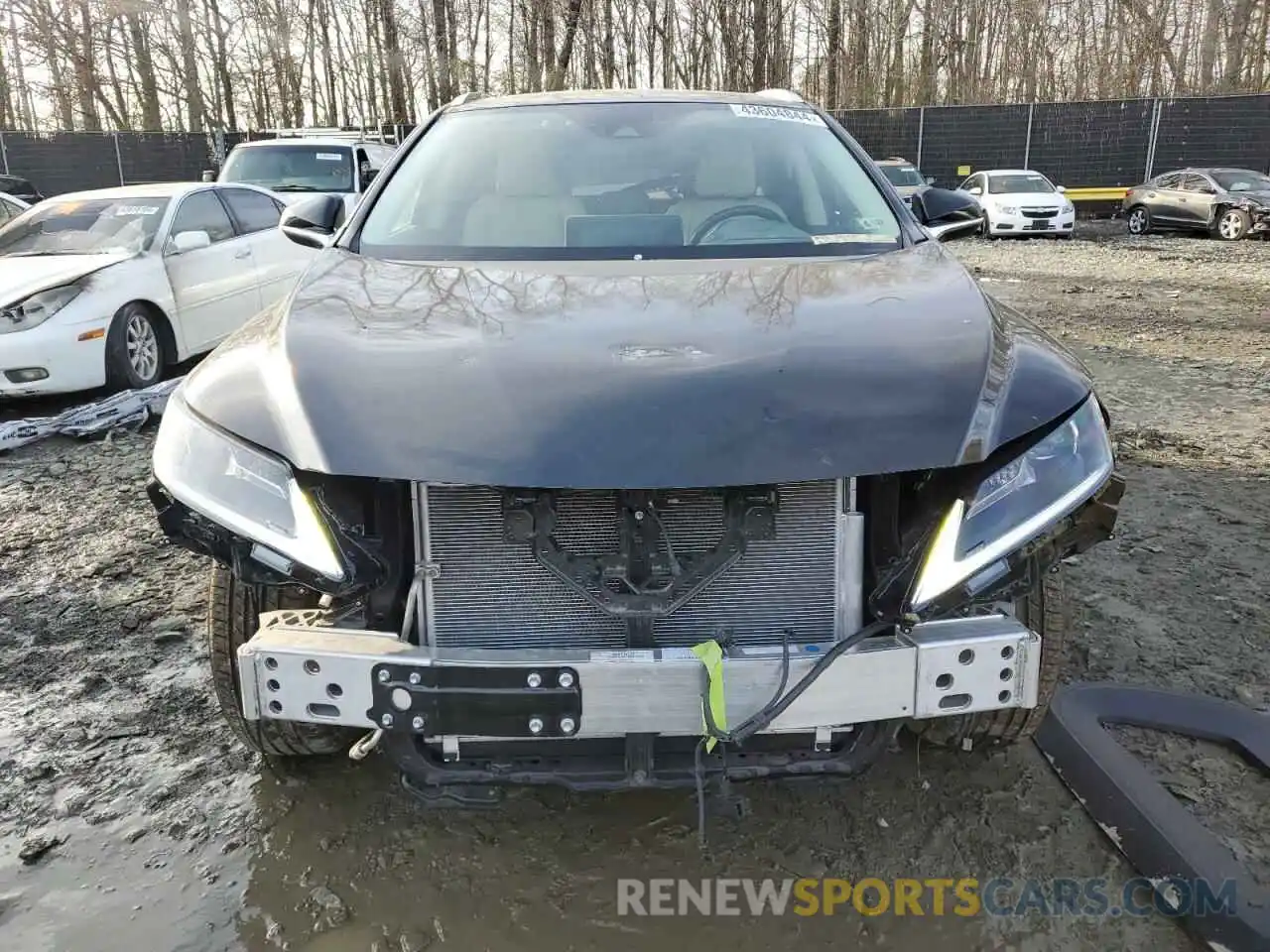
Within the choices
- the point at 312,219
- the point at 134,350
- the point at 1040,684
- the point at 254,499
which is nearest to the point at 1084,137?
the point at 134,350

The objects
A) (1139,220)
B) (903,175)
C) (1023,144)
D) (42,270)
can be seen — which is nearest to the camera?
(42,270)

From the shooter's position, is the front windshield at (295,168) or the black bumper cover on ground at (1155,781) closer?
the black bumper cover on ground at (1155,781)

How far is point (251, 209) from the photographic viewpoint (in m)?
7.71

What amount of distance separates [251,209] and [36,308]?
7.76 feet

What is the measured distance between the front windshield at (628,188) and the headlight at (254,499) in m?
1.03

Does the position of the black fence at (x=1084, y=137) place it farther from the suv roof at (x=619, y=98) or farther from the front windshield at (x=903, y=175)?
the suv roof at (x=619, y=98)

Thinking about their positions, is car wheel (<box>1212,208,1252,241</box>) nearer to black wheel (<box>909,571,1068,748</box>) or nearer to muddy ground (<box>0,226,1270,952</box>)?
muddy ground (<box>0,226,1270,952</box>)

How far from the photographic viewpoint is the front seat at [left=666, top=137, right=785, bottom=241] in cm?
287

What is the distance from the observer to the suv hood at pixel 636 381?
5.33 ft

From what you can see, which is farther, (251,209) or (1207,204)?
(1207,204)

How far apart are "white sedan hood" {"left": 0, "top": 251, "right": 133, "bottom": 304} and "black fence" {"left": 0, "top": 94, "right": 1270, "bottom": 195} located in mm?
17477

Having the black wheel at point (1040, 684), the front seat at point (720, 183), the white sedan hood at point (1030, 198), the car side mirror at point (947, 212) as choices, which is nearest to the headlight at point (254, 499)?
the black wheel at point (1040, 684)

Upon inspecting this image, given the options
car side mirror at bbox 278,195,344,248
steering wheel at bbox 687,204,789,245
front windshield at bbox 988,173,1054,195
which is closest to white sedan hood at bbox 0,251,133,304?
car side mirror at bbox 278,195,344,248

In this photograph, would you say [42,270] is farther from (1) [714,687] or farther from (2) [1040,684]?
(2) [1040,684]
